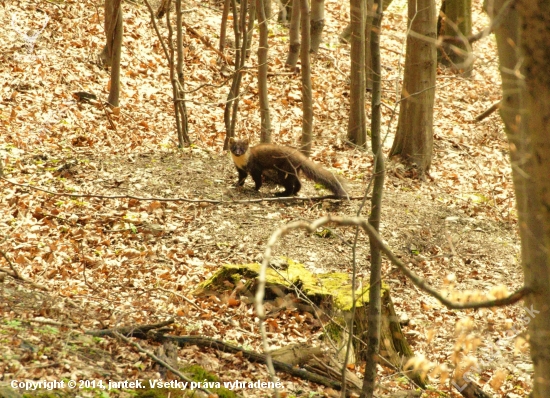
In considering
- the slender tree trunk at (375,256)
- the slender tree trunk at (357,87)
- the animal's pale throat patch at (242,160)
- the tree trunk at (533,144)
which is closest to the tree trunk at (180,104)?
the animal's pale throat patch at (242,160)

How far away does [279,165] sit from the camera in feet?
32.6

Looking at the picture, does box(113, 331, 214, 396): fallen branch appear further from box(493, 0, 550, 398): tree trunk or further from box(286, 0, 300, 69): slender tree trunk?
box(286, 0, 300, 69): slender tree trunk

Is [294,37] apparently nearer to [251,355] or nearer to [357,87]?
[357,87]

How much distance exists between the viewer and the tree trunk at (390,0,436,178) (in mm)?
11484

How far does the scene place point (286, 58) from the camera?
52.4ft

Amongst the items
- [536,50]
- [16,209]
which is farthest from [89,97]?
[536,50]

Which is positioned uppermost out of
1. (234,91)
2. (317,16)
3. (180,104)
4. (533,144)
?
(317,16)

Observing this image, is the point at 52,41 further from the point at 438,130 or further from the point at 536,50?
the point at 536,50

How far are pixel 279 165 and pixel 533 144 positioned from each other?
7.36 metres

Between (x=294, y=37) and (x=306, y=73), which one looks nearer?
(x=306, y=73)

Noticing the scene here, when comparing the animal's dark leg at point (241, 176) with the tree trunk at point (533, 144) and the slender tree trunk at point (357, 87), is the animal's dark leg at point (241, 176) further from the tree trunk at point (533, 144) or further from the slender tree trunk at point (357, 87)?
the tree trunk at point (533, 144)

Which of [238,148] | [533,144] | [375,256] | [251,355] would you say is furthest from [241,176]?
[533,144]

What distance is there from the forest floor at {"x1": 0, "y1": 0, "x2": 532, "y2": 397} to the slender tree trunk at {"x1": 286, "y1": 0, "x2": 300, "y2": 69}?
0.42m

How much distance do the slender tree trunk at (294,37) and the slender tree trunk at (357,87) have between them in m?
2.56
